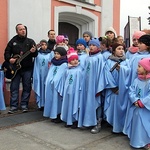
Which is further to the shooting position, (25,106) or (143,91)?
(25,106)

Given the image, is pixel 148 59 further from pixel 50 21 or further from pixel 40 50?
pixel 50 21

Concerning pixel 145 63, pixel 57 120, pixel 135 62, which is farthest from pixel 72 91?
pixel 145 63

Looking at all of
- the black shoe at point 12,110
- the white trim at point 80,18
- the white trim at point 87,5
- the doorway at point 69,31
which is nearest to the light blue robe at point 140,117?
the black shoe at point 12,110

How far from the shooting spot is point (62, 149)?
3.74m

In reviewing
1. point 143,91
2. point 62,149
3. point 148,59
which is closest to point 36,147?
point 62,149

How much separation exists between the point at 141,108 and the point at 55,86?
184cm

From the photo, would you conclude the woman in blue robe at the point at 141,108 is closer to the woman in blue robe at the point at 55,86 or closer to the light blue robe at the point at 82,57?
the light blue robe at the point at 82,57

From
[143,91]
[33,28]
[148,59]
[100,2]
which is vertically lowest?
[143,91]

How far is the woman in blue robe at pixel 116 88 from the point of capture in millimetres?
4273

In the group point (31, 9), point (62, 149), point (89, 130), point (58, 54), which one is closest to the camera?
point (62, 149)

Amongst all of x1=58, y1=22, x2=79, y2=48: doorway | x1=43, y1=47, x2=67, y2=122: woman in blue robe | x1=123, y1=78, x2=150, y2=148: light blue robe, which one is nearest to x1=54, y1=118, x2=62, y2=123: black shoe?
x1=43, y1=47, x2=67, y2=122: woman in blue robe

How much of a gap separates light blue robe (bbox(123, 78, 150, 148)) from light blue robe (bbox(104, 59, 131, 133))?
0.34 meters

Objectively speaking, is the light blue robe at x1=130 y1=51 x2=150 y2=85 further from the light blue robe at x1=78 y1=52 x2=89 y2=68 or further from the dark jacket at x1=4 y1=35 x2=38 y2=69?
the dark jacket at x1=4 y1=35 x2=38 y2=69

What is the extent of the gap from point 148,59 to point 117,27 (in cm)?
625
